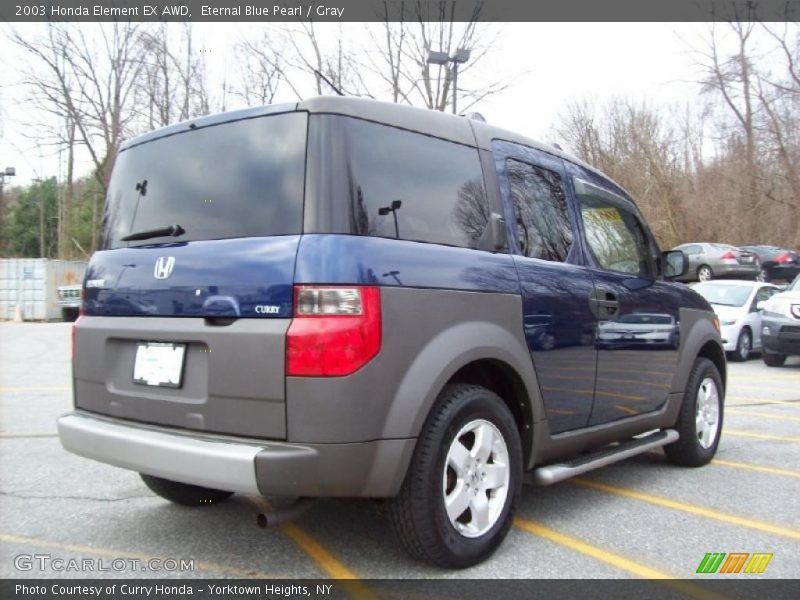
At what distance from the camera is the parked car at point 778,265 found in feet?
76.4

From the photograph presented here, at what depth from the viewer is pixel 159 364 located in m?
2.88

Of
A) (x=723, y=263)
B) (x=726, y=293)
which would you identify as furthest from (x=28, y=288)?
(x=723, y=263)

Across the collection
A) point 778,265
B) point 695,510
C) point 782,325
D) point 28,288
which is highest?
point 778,265

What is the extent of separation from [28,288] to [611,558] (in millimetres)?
25759

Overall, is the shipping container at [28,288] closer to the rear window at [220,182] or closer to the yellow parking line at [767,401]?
the yellow parking line at [767,401]

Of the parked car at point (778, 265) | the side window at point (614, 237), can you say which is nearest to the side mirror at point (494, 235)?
the side window at point (614, 237)

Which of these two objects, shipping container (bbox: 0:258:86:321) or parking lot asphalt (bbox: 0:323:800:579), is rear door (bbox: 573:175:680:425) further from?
shipping container (bbox: 0:258:86:321)

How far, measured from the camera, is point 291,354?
253 centimetres

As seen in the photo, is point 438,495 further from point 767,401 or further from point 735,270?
point 735,270

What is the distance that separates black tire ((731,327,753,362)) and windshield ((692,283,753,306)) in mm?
624

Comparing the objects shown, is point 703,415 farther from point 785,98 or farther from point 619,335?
point 785,98

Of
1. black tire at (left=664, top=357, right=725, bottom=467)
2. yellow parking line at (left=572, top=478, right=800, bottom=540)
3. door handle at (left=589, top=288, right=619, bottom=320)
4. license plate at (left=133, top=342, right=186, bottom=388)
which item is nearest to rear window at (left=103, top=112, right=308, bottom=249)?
license plate at (left=133, top=342, right=186, bottom=388)

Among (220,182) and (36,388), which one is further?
(36,388)

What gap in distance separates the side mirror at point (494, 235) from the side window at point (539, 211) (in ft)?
0.58
